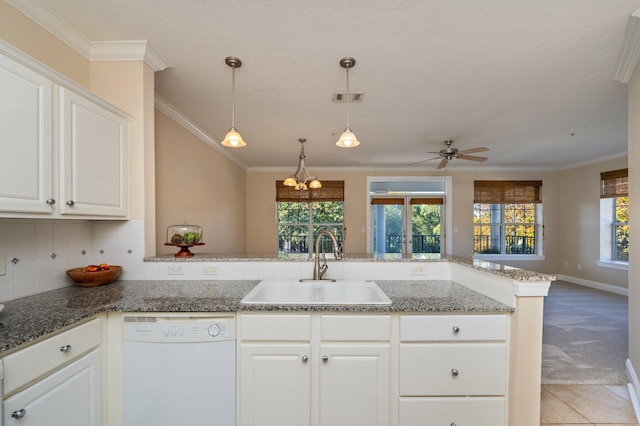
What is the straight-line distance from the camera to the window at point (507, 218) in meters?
6.06

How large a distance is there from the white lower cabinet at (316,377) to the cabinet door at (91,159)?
1.15 metres

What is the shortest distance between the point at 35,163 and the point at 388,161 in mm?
5072

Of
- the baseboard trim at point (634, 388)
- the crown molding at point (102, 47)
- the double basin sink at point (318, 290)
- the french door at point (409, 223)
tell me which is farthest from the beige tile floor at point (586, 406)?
the french door at point (409, 223)

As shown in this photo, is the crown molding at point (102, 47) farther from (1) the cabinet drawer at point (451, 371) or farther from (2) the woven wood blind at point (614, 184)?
(2) the woven wood blind at point (614, 184)

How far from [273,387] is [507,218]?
646cm

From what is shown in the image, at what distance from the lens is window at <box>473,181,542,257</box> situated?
6062 millimetres

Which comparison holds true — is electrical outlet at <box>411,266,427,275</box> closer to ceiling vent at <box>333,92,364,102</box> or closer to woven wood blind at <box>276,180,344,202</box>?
ceiling vent at <box>333,92,364,102</box>

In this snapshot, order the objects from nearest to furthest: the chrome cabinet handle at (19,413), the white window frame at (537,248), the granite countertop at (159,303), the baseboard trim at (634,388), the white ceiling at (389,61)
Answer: the chrome cabinet handle at (19,413), the granite countertop at (159,303), the white ceiling at (389,61), the baseboard trim at (634,388), the white window frame at (537,248)

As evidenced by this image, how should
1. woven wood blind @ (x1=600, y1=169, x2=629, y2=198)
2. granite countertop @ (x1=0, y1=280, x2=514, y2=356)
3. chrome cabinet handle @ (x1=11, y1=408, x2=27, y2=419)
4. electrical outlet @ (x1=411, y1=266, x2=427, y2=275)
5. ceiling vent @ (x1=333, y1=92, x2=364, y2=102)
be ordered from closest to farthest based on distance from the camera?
chrome cabinet handle @ (x1=11, y1=408, x2=27, y2=419), granite countertop @ (x1=0, y1=280, x2=514, y2=356), electrical outlet @ (x1=411, y1=266, x2=427, y2=275), ceiling vent @ (x1=333, y1=92, x2=364, y2=102), woven wood blind @ (x1=600, y1=169, x2=629, y2=198)

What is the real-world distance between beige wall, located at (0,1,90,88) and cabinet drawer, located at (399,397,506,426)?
2805 mm

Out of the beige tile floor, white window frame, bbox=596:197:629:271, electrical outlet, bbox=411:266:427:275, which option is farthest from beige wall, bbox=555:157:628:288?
electrical outlet, bbox=411:266:427:275

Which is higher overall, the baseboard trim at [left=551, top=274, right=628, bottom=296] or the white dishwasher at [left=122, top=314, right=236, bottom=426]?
the white dishwasher at [left=122, top=314, right=236, bottom=426]

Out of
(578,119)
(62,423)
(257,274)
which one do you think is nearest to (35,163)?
(62,423)

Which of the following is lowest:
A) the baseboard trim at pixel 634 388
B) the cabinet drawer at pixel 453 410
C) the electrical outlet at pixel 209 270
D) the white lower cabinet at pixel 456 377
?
the baseboard trim at pixel 634 388
